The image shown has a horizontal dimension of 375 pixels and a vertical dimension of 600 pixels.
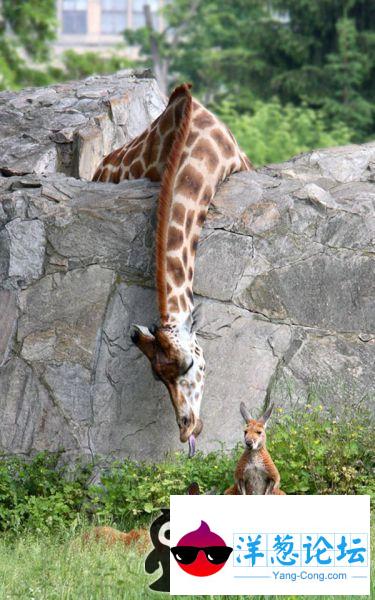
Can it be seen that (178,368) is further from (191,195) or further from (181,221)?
(191,195)

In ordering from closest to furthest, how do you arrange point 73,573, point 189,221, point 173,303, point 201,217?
point 73,573 → point 173,303 → point 189,221 → point 201,217

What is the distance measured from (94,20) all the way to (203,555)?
6340cm

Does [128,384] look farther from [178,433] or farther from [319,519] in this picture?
[319,519]

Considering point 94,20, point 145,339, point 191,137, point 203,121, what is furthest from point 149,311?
point 94,20

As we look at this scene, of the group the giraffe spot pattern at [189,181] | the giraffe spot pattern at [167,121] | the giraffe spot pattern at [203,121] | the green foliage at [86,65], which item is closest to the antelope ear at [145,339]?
the giraffe spot pattern at [189,181]

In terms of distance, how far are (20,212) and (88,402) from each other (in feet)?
4.87

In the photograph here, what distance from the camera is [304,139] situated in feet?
90.2

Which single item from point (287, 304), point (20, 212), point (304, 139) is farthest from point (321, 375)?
point (304, 139)

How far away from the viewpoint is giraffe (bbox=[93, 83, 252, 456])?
915cm

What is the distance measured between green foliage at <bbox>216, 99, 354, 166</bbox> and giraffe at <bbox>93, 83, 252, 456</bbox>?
53.3 feet

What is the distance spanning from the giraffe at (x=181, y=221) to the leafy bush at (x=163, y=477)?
0.32m

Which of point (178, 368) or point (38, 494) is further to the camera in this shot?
point (38, 494)

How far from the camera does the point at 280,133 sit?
26.6 metres

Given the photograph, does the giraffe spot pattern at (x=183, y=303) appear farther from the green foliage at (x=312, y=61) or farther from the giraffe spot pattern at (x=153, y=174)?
the green foliage at (x=312, y=61)
